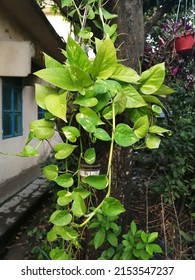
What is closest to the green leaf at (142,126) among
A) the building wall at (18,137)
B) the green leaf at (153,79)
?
the green leaf at (153,79)

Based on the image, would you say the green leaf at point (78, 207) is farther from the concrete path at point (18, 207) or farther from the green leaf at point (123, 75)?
the concrete path at point (18, 207)

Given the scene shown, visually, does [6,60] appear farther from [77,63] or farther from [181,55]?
[77,63]

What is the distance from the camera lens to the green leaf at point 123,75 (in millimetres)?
961

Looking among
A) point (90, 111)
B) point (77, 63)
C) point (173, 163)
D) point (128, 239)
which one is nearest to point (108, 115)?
point (90, 111)

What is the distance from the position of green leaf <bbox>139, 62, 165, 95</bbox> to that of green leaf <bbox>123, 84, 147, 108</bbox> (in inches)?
1.8

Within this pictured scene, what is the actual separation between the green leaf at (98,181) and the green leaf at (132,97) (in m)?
0.25

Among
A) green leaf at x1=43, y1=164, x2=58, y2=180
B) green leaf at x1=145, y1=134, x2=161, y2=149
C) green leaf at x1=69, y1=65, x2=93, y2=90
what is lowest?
green leaf at x1=43, y1=164, x2=58, y2=180

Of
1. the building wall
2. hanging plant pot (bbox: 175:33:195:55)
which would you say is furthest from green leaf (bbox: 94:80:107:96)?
the building wall

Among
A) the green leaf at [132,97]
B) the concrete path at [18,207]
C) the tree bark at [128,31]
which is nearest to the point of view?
the green leaf at [132,97]

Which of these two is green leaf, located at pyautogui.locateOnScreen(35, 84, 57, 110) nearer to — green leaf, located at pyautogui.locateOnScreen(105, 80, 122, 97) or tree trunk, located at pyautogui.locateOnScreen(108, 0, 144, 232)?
green leaf, located at pyautogui.locateOnScreen(105, 80, 122, 97)

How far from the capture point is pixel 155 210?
2324 millimetres

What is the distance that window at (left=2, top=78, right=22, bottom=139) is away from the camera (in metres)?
3.77

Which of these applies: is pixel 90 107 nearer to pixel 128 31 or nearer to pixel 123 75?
pixel 123 75

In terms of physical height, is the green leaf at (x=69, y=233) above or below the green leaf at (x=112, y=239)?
above
